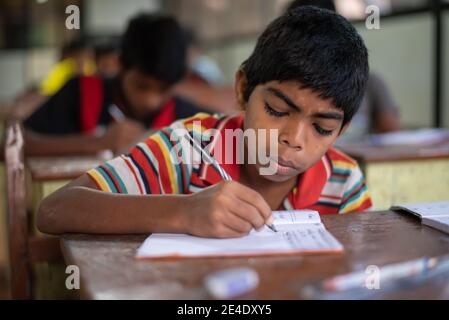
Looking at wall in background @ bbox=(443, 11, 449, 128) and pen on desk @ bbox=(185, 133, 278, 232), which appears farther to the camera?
wall in background @ bbox=(443, 11, 449, 128)

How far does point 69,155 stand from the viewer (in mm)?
2047

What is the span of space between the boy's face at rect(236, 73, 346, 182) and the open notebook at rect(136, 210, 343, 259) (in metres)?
0.16

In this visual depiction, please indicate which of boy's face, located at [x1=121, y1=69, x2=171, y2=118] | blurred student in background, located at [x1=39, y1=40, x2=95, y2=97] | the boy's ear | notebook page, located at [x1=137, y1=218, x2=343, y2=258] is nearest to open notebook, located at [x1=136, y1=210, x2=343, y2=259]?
notebook page, located at [x1=137, y1=218, x2=343, y2=258]

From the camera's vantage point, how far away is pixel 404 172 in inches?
72.6

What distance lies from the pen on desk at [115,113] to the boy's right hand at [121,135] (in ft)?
0.59

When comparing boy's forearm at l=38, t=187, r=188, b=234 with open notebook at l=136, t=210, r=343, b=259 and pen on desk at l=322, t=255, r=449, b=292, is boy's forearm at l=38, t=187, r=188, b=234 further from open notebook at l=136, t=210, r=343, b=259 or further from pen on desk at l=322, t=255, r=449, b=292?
pen on desk at l=322, t=255, r=449, b=292

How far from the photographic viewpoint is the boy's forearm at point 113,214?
2.48ft

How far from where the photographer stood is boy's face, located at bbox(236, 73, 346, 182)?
910 mm

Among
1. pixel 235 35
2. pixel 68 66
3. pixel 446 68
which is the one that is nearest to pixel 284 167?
pixel 446 68

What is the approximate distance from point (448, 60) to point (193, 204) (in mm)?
1984

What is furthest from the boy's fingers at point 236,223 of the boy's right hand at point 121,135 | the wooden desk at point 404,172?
the boy's right hand at point 121,135

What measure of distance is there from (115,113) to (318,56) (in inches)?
54.7
